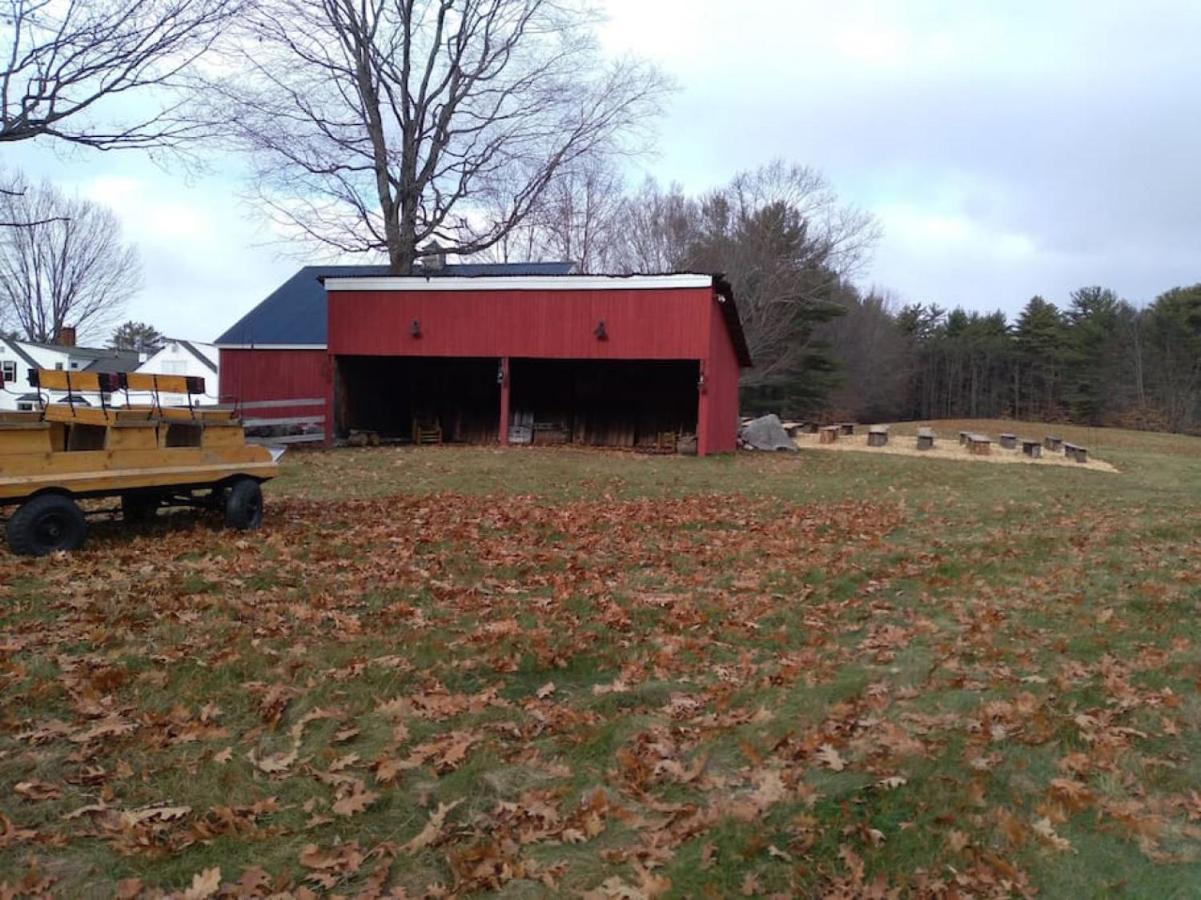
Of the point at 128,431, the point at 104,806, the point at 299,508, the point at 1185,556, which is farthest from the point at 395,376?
the point at 104,806

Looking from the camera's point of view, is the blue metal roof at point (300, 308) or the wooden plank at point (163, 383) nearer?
the wooden plank at point (163, 383)

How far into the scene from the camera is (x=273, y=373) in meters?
28.1

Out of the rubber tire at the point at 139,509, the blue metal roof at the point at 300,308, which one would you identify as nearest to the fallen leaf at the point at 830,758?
the rubber tire at the point at 139,509

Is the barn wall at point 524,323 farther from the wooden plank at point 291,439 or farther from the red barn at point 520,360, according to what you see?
the wooden plank at point 291,439

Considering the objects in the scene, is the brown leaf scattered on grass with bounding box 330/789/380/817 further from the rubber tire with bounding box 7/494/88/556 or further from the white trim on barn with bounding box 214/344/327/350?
the white trim on barn with bounding box 214/344/327/350

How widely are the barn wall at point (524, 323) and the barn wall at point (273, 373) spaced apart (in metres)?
6.02

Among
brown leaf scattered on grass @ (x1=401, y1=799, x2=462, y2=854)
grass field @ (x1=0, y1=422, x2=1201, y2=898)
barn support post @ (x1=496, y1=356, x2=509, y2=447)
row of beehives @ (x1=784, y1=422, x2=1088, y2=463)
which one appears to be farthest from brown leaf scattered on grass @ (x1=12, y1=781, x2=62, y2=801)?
row of beehives @ (x1=784, y1=422, x2=1088, y2=463)

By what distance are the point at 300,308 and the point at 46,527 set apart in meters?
26.9

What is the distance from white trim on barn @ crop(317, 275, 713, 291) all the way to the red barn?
1.1 inches

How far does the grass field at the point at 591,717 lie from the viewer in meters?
3.16

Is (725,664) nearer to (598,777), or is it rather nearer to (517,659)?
(517,659)

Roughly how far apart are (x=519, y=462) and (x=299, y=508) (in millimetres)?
7268

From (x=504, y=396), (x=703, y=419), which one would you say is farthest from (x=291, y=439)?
(x=703, y=419)

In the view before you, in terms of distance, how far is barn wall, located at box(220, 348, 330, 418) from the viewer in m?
27.8
